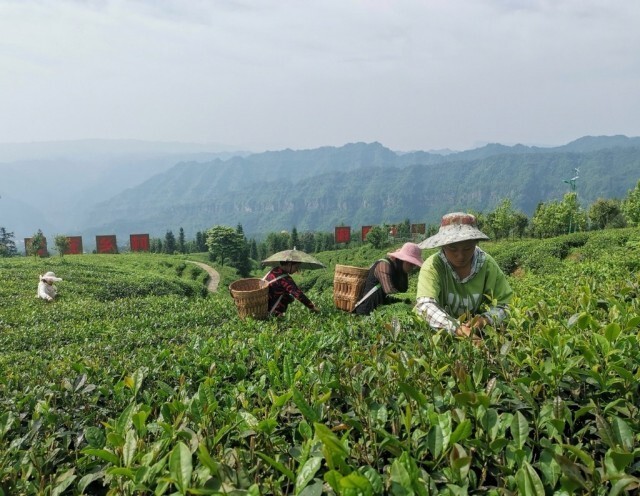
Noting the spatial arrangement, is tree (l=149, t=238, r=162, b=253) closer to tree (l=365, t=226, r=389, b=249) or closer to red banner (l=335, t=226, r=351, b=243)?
red banner (l=335, t=226, r=351, b=243)

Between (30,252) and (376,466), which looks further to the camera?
(30,252)

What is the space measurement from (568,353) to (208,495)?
1355 mm

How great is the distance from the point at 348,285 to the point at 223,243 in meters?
47.3

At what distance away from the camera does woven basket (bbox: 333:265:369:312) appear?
19.8ft

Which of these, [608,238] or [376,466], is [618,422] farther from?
[608,238]

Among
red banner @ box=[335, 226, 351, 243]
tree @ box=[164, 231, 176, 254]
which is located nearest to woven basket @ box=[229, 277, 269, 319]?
red banner @ box=[335, 226, 351, 243]

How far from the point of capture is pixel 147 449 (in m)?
Result: 1.46

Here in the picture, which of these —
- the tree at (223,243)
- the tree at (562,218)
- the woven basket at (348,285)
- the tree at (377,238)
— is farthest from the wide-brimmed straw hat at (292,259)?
the tree at (223,243)

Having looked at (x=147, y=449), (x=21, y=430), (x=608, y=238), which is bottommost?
(x=608, y=238)

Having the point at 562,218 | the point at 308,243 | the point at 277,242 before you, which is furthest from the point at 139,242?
the point at 562,218

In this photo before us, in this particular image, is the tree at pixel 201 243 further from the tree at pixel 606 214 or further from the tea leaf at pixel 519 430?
the tea leaf at pixel 519 430

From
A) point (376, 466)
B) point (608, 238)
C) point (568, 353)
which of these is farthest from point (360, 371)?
point (608, 238)

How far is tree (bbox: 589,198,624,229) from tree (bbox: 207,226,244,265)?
38125mm

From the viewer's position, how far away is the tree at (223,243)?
51.8 metres
